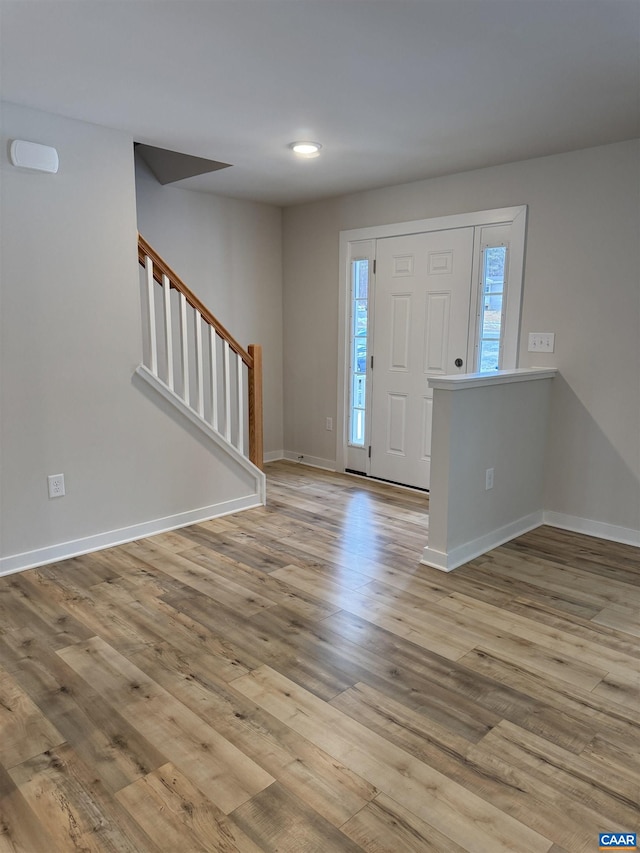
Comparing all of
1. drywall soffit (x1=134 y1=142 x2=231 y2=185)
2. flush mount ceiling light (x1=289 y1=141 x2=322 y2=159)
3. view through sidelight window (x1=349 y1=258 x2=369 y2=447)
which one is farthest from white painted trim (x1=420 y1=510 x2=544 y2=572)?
drywall soffit (x1=134 y1=142 x2=231 y2=185)

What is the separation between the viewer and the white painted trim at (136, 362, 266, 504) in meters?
3.53

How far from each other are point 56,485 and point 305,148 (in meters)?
2.43

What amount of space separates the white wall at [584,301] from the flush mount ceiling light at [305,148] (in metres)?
1.12

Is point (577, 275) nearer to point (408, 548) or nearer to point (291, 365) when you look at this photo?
point (408, 548)

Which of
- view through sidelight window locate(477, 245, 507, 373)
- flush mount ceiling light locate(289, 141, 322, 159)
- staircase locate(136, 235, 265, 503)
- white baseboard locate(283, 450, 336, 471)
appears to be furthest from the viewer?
white baseboard locate(283, 450, 336, 471)

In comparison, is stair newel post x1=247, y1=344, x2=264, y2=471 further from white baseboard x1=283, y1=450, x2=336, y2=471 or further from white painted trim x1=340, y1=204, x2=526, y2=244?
white painted trim x1=340, y1=204, x2=526, y2=244

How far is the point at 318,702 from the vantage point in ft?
6.77

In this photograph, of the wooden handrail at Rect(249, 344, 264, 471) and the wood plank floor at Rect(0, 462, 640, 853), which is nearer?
the wood plank floor at Rect(0, 462, 640, 853)

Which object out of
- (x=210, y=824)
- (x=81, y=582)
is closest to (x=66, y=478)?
(x=81, y=582)

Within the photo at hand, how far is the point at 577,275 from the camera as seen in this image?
3654mm

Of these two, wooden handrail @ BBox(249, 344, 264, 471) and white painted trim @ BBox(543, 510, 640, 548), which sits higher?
wooden handrail @ BBox(249, 344, 264, 471)

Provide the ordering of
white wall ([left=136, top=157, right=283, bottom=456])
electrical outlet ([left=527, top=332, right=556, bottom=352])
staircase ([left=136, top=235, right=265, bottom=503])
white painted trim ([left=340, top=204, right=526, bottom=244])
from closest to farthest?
staircase ([left=136, top=235, right=265, bottom=503])
electrical outlet ([left=527, top=332, right=556, bottom=352])
white painted trim ([left=340, top=204, right=526, bottom=244])
white wall ([left=136, top=157, right=283, bottom=456])

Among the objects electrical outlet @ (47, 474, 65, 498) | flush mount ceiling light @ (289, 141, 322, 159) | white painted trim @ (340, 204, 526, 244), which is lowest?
electrical outlet @ (47, 474, 65, 498)

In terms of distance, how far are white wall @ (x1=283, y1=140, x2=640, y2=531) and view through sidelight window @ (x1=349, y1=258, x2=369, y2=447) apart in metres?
0.80
